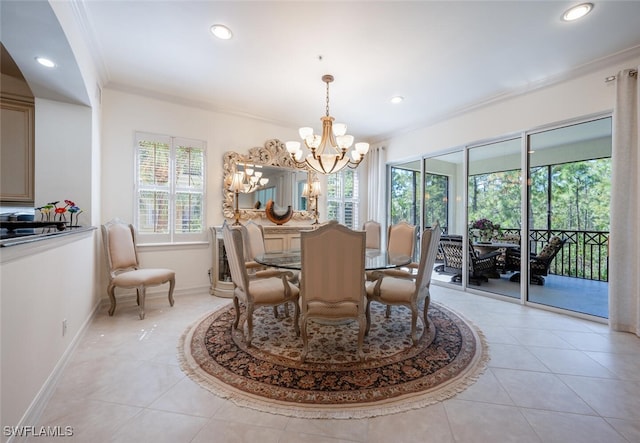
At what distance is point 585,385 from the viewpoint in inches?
74.0

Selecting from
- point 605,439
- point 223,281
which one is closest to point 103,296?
point 223,281

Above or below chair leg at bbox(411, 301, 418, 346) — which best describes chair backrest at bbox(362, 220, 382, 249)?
above

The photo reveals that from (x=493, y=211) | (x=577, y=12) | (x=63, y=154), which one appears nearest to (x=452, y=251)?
(x=493, y=211)

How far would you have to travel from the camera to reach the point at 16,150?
299 cm

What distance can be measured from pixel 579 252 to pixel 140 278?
5.77 m

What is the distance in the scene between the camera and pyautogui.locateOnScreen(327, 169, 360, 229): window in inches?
222

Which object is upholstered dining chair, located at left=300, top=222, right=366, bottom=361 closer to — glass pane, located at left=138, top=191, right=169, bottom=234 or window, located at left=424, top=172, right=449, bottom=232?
glass pane, located at left=138, top=191, right=169, bottom=234

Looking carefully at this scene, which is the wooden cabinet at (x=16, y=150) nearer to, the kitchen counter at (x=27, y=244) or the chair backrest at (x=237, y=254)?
the kitchen counter at (x=27, y=244)

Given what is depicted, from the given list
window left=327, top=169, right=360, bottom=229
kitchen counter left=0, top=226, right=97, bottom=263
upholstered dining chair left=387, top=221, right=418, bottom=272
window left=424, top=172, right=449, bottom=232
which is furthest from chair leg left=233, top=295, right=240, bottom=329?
window left=424, top=172, right=449, bottom=232

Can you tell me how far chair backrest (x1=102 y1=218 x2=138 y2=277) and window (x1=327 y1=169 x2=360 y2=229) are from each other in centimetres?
333

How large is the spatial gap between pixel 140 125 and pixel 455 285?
17.7ft

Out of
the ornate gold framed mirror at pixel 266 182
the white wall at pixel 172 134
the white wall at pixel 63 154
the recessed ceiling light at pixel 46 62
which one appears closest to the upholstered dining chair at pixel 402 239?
the ornate gold framed mirror at pixel 266 182

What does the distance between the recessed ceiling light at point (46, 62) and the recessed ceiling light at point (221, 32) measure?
4.47 feet

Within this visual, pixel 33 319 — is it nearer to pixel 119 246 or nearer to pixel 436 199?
pixel 119 246
